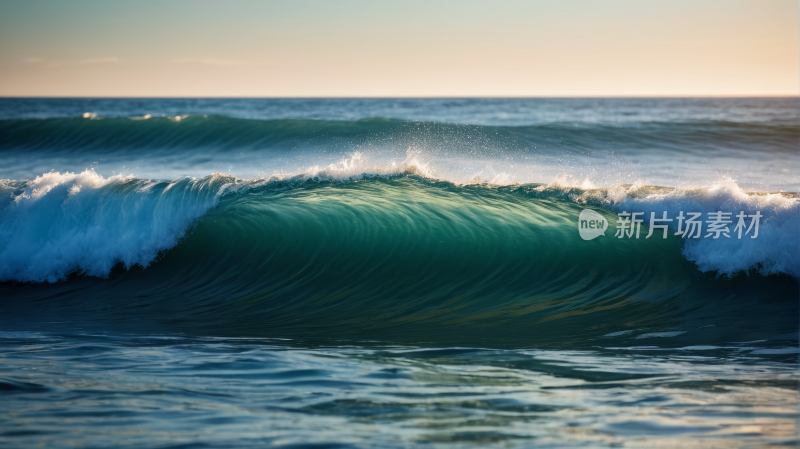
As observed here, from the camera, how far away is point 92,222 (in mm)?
7809

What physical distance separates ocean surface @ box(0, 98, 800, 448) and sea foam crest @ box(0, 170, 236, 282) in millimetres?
30

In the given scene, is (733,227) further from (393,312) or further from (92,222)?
(92,222)

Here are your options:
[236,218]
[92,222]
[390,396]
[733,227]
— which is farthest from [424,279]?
[92,222]

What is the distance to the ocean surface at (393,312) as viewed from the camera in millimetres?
2752

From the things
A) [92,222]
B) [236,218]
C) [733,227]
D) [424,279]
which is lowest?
[424,279]

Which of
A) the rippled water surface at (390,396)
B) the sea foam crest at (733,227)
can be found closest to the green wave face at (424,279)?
the sea foam crest at (733,227)

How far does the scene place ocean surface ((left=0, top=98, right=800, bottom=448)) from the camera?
9.03 feet

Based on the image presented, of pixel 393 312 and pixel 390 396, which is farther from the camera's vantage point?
pixel 393 312

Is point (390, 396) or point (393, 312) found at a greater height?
point (390, 396)

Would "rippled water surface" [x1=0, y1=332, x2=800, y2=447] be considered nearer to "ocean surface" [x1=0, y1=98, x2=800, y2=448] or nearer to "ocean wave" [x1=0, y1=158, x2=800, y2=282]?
"ocean surface" [x1=0, y1=98, x2=800, y2=448]

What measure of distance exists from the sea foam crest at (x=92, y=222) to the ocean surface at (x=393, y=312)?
0.03 metres

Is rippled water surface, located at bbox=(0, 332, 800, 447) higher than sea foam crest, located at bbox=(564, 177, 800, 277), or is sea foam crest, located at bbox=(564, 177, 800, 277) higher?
sea foam crest, located at bbox=(564, 177, 800, 277)

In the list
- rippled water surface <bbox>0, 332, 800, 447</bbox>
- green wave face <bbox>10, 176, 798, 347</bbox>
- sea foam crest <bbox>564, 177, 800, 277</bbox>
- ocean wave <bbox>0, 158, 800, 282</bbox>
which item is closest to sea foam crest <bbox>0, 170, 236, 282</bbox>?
ocean wave <bbox>0, 158, 800, 282</bbox>

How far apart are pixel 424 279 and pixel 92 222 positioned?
15.5ft
